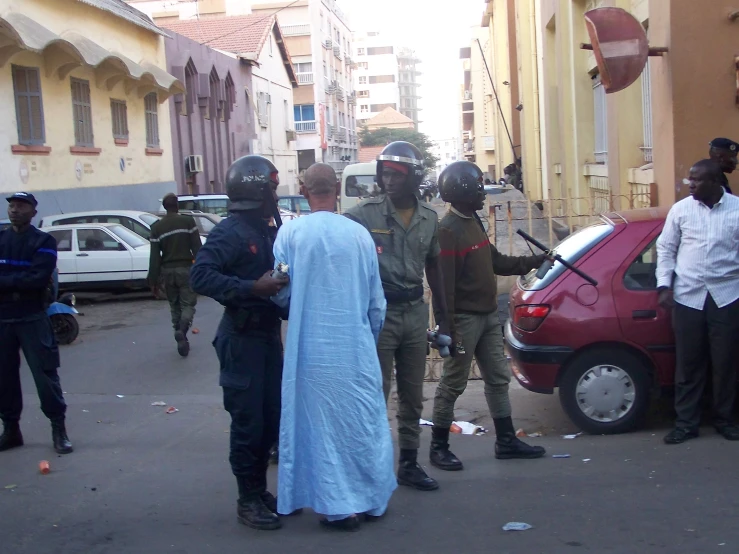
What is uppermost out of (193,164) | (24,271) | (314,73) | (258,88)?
(314,73)

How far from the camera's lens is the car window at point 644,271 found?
605cm

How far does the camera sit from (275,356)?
177 inches

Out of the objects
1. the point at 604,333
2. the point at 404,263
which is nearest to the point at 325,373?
the point at 404,263

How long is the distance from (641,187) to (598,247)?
225 inches

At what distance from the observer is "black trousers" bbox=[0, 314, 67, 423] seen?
5953 millimetres

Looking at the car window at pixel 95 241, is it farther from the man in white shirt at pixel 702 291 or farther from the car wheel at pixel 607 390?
the man in white shirt at pixel 702 291

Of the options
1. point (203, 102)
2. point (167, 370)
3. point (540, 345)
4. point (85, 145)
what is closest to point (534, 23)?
point (85, 145)

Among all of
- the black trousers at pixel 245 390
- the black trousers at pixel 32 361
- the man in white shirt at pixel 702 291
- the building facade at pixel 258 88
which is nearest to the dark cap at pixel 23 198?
the black trousers at pixel 32 361

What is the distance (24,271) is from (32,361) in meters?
0.63

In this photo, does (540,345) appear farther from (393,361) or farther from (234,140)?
(234,140)

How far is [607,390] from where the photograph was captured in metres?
6.04

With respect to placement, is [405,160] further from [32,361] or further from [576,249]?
[32,361]

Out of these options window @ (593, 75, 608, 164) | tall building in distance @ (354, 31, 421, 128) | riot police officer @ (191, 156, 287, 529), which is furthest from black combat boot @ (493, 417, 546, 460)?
tall building in distance @ (354, 31, 421, 128)

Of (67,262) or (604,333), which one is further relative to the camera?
(67,262)
